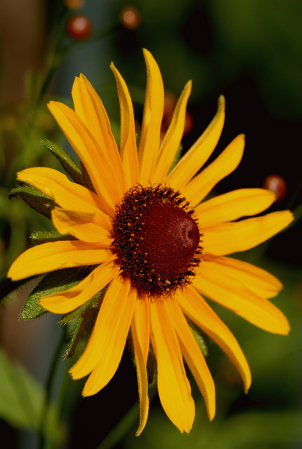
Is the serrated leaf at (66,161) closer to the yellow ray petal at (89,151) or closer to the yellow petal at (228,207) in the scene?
the yellow ray petal at (89,151)

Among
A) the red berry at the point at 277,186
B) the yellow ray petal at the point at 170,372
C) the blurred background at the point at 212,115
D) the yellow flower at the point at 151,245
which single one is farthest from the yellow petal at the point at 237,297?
the blurred background at the point at 212,115

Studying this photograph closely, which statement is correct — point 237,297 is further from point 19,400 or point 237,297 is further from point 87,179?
point 19,400

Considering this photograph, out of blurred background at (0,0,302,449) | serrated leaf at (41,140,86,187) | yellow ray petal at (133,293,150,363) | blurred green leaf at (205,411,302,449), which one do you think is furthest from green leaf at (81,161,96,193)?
blurred green leaf at (205,411,302,449)

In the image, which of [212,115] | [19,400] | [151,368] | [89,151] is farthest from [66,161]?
[212,115]

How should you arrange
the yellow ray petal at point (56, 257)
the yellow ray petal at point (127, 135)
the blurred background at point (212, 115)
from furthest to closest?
1. the blurred background at point (212, 115)
2. the yellow ray petal at point (127, 135)
3. the yellow ray petal at point (56, 257)

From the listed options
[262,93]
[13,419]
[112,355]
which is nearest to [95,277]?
[112,355]
